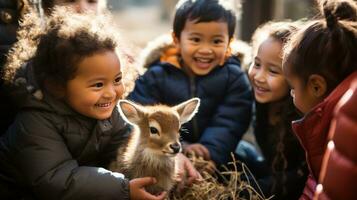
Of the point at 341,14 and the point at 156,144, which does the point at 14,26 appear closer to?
the point at 156,144

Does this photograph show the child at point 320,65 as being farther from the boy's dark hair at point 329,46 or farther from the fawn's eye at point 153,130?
the fawn's eye at point 153,130

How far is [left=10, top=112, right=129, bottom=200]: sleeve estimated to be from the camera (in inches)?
79.8

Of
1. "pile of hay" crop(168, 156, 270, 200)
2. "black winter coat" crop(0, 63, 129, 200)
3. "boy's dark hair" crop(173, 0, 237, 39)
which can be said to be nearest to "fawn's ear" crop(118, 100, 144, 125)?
"black winter coat" crop(0, 63, 129, 200)

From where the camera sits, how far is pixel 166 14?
12141mm

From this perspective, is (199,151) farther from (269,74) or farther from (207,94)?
(269,74)

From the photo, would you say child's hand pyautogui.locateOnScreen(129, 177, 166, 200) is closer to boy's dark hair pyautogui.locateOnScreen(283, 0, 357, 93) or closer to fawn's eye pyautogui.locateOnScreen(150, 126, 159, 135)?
fawn's eye pyautogui.locateOnScreen(150, 126, 159, 135)

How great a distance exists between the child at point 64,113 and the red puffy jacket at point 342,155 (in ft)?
2.50

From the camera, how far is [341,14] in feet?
6.36

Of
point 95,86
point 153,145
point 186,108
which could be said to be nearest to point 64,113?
point 95,86

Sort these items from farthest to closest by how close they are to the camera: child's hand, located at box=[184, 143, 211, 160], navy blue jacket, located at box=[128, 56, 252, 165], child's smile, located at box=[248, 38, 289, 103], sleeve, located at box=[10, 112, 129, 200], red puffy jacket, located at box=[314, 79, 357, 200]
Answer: navy blue jacket, located at box=[128, 56, 252, 165], child's hand, located at box=[184, 143, 211, 160], child's smile, located at box=[248, 38, 289, 103], sleeve, located at box=[10, 112, 129, 200], red puffy jacket, located at box=[314, 79, 357, 200]

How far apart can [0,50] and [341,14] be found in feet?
4.79

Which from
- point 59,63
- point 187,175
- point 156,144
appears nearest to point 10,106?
point 59,63

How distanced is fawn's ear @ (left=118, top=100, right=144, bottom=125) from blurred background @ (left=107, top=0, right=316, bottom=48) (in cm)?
68

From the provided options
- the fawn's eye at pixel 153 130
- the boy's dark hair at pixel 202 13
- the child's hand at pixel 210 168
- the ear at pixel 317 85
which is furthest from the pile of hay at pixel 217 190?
the boy's dark hair at pixel 202 13
